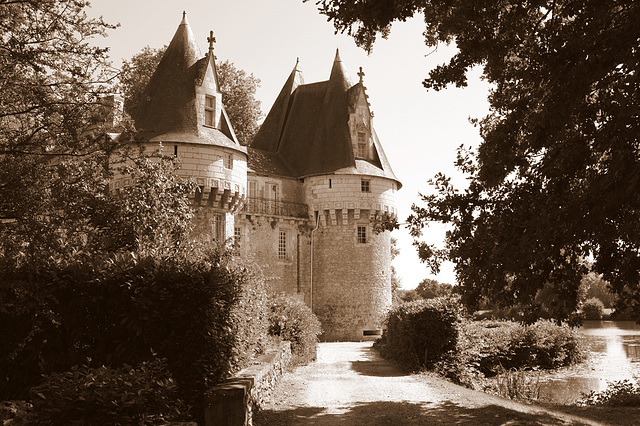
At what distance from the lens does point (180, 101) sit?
26.8 metres

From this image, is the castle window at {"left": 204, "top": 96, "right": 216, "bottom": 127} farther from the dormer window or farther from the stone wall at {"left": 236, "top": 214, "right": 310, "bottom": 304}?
the dormer window

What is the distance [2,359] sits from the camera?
334 inches

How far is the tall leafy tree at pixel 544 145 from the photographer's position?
25.1 ft

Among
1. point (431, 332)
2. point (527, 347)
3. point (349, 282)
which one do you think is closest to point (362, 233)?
point (349, 282)

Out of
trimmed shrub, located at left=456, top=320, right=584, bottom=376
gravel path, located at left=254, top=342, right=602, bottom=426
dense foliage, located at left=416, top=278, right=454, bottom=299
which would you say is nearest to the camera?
gravel path, located at left=254, top=342, right=602, bottom=426

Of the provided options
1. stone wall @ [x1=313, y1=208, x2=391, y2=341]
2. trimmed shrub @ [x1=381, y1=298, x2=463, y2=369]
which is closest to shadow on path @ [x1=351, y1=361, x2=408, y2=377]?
trimmed shrub @ [x1=381, y1=298, x2=463, y2=369]

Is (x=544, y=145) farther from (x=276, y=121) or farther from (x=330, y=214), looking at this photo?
(x=276, y=121)

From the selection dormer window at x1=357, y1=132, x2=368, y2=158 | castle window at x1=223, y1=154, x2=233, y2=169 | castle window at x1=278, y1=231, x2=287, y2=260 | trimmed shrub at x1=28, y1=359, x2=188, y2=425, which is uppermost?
dormer window at x1=357, y1=132, x2=368, y2=158

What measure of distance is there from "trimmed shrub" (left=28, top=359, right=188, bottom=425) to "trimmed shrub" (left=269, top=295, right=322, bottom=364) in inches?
366

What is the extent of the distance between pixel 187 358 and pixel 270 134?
30.4 metres

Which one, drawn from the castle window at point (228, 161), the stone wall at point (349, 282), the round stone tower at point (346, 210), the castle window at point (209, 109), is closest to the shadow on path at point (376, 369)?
the castle window at point (228, 161)

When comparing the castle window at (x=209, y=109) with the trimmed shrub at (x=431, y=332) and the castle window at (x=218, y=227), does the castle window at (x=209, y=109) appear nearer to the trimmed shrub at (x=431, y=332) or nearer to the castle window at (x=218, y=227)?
the castle window at (x=218, y=227)

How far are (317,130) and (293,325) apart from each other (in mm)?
20089

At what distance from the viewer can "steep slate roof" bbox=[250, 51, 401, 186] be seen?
3362cm
